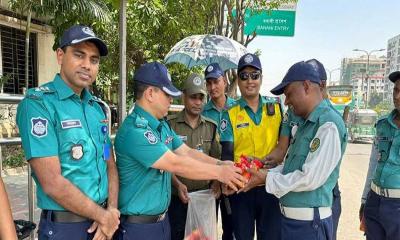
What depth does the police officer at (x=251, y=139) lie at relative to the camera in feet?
9.79

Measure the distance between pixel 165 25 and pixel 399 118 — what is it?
5.80 metres

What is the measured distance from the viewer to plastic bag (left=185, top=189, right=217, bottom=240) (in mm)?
2678

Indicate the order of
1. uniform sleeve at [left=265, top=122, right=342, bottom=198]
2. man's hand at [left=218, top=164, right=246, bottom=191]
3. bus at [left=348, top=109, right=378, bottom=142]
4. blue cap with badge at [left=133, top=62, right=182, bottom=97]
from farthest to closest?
bus at [left=348, top=109, right=378, bottom=142] → man's hand at [left=218, top=164, right=246, bottom=191] → blue cap with badge at [left=133, top=62, right=182, bottom=97] → uniform sleeve at [left=265, top=122, right=342, bottom=198]

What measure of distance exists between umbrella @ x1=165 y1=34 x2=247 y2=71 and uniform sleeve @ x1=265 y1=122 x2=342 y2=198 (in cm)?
306

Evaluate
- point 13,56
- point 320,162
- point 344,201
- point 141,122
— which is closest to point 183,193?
point 141,122

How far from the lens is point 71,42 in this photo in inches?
77.9

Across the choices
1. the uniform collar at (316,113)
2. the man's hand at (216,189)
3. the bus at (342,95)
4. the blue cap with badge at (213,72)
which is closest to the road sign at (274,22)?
the blue cap with badge at (213,72)

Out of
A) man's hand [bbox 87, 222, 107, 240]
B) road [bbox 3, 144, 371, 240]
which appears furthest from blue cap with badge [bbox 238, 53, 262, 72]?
road [bbox 3, 144, 371, 240]

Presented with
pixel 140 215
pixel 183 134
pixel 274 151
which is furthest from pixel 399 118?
pixel 140 215

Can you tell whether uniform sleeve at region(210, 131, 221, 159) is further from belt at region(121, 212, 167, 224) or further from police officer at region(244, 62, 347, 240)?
belt at region(121, 212, 167, 224)

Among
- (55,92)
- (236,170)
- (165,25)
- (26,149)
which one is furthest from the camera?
(165,25)

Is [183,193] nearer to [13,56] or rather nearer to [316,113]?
[316,113]

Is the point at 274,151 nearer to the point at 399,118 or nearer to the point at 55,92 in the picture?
the point at 399,118

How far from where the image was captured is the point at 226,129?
10.2 feet
